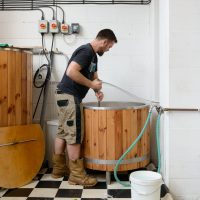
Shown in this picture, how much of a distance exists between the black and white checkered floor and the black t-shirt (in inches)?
35.1

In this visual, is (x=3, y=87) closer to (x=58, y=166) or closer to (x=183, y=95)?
(x=58, y=166)

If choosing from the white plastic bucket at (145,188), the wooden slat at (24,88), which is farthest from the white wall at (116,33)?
the white plastic bucket at (145,188)

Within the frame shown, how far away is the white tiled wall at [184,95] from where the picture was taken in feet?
7.20

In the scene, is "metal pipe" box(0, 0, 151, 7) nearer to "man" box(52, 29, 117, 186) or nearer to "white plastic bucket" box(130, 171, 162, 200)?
"man" box(52, 29, 117, 186)

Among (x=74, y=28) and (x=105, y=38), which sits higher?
(x=74, y=28)

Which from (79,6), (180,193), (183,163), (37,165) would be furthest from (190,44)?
(37,165)

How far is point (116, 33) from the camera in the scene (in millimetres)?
3254

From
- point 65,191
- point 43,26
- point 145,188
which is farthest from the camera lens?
point 43,26

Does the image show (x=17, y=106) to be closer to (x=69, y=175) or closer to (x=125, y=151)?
(x=69, y=175)

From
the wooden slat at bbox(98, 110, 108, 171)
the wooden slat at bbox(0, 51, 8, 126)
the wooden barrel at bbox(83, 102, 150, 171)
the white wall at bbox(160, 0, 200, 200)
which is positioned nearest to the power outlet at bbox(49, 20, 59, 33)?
the wooden slat at bbox(0, 51, 8, 126)

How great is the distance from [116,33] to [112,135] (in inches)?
54.3

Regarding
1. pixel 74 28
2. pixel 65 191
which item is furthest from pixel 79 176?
pixel 74 28

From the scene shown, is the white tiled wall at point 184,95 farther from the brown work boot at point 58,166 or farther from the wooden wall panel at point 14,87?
the wooden wall panel at point 14,87

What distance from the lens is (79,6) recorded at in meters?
3.24
